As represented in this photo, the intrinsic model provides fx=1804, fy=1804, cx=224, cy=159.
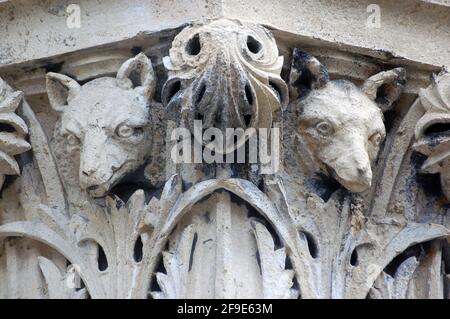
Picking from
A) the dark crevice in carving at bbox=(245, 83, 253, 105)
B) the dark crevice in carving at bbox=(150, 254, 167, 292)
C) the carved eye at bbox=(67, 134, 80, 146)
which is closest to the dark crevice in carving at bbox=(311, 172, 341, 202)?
the dark crevice in carving at bbox=(245, 83, 253, 105)

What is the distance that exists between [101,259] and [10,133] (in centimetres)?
29

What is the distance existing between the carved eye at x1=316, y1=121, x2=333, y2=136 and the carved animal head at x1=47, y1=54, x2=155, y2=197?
Answer: 0.99 feet

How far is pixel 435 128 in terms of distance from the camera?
326 cm

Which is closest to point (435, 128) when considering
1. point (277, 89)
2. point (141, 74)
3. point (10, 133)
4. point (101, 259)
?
point (277, 89)

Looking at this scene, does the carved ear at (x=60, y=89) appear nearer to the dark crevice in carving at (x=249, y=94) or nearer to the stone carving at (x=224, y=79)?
the stone carving at (x=224, y=79)

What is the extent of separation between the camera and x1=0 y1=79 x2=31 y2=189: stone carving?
3.23 meters

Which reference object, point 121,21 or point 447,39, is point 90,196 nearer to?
point 121,21

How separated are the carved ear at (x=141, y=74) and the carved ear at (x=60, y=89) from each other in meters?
0.09

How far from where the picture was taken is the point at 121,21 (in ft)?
10.6

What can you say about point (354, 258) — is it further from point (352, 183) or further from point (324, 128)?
point (324, 128)

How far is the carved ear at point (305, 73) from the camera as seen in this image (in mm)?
3209

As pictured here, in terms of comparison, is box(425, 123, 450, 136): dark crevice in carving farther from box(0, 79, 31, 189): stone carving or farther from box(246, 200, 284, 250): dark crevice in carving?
box(0, 79, 31, 189): stone carving

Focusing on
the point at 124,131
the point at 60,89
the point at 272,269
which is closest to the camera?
the point at 272,269
